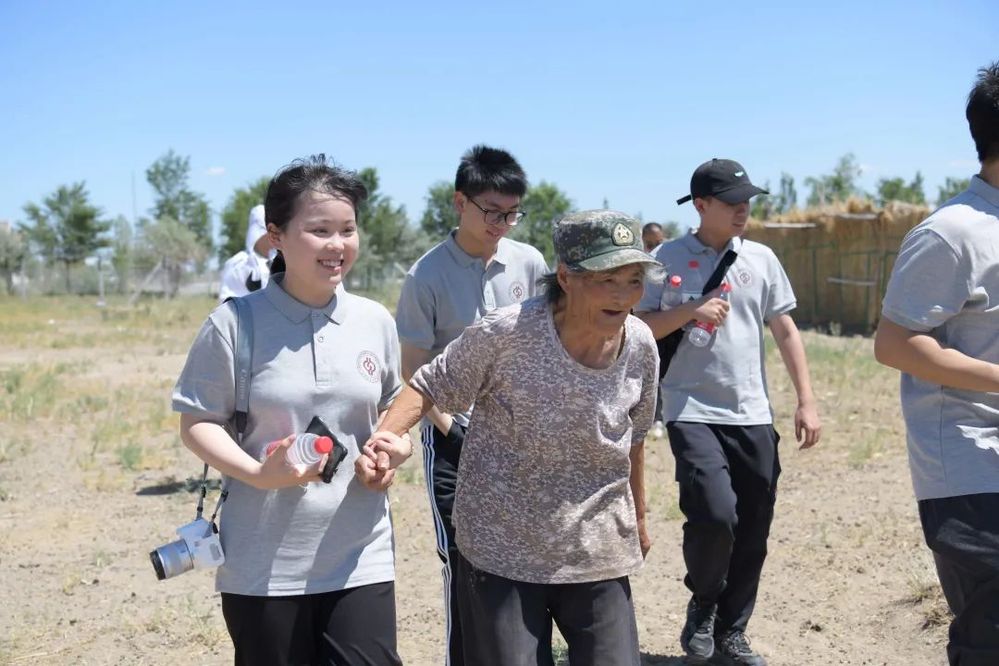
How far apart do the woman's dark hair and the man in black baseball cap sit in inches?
71.6

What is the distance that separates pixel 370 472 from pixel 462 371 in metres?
0.38

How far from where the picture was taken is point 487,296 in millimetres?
4316

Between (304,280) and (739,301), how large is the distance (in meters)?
2.34

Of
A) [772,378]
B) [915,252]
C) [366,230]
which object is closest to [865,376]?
[772,378]

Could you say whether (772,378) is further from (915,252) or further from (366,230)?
(366,230)

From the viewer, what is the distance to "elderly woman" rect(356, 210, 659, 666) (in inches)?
111

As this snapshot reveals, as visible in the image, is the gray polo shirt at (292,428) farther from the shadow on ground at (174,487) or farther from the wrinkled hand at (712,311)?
the shadow on ground at (174,487)

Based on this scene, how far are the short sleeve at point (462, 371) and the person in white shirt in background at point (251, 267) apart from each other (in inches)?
159

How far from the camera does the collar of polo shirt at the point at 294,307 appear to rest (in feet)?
9.90

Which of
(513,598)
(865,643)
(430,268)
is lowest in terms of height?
(865,643)

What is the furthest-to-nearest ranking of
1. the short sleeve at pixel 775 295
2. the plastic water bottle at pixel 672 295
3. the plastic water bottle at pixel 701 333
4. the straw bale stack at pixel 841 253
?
1. the straw bale stack at pixel 841 253
2. the short sleeve at pixel 775 295
3. the plastic water bottle at pixel 672 295
4. the plastic water bottle at pixel 701 333

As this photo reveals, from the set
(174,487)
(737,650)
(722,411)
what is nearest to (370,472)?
(722,411)

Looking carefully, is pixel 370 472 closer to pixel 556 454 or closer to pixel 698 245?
pixel 556 454

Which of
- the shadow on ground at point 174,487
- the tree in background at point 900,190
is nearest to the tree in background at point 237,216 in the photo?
the tree in background at point 900,190
